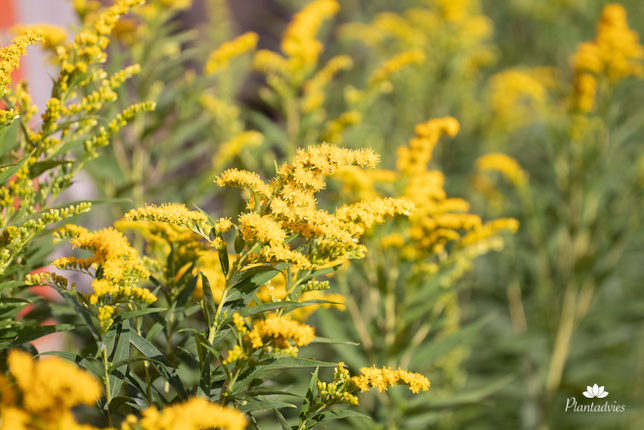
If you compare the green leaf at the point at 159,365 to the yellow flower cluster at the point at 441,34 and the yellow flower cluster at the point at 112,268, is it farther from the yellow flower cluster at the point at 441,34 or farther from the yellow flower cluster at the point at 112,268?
the yellow flower cluster at the point at 441,34

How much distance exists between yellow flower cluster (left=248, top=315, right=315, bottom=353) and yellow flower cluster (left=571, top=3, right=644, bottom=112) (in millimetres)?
1280

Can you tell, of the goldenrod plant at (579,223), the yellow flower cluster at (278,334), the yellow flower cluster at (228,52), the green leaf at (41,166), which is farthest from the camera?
the goldenrod plant at (579,223)

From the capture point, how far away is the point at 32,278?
486 mm

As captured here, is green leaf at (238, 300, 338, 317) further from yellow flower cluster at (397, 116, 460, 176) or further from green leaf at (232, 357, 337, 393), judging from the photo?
yellow flower cluster at (397, 116, 460, 176)

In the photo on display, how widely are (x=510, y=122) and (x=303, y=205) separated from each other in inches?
85.2

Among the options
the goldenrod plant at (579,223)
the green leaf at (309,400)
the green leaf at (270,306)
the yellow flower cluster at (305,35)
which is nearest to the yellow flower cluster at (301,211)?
the green leaf at (270,306)

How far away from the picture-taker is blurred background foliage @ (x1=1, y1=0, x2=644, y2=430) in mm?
931

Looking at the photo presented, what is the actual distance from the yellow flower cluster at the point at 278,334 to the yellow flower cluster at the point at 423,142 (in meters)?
0.53

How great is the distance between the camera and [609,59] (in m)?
1.35

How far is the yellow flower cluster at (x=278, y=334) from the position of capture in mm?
444

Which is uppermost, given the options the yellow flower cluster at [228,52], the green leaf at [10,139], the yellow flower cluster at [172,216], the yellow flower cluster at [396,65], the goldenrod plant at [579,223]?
the yellow flower cluster at [228,52]

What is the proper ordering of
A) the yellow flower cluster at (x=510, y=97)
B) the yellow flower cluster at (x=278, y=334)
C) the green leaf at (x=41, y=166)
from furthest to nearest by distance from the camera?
the yellow flower cluster at (x=510, y=97)
the green leaf at (x=41, y=166)
the yellow flower cluster at (x=278, y=334)

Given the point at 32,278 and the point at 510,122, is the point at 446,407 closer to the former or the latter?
the point at 32,278

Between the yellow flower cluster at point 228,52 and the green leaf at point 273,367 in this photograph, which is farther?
the yellow flower cluster at point 228,52
